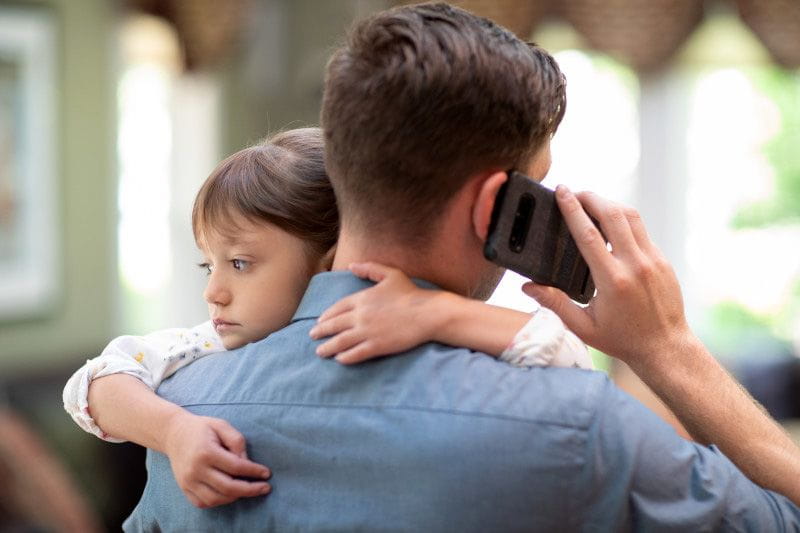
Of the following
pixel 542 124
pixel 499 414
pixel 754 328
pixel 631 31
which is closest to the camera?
pixel 499 414

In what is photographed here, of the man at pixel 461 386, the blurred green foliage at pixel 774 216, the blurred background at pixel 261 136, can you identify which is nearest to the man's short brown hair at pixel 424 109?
the man at pixel 461 386

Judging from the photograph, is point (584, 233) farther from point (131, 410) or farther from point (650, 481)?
point (131, 410)

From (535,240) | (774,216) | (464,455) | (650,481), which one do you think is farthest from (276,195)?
(774,216)

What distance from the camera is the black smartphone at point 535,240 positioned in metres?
1.05

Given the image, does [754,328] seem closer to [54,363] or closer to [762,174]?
[762,174]

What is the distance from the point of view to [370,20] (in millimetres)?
1085

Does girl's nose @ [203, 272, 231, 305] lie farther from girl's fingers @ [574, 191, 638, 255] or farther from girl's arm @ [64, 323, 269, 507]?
girl's fingers @ [574, 191, 638, 255]

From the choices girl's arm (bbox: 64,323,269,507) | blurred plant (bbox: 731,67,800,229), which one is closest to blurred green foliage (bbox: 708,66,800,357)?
blurred plant (bbox: 731,67,800,229)

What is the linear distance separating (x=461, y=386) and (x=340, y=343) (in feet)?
0.41

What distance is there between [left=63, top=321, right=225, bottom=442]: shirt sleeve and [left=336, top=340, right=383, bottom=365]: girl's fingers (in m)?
0.28

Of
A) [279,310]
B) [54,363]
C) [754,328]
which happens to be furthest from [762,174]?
[279,310]

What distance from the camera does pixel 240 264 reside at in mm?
→ 1262

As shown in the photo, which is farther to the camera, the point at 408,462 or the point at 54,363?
the point at 54,363

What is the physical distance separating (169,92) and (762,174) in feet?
9.46
